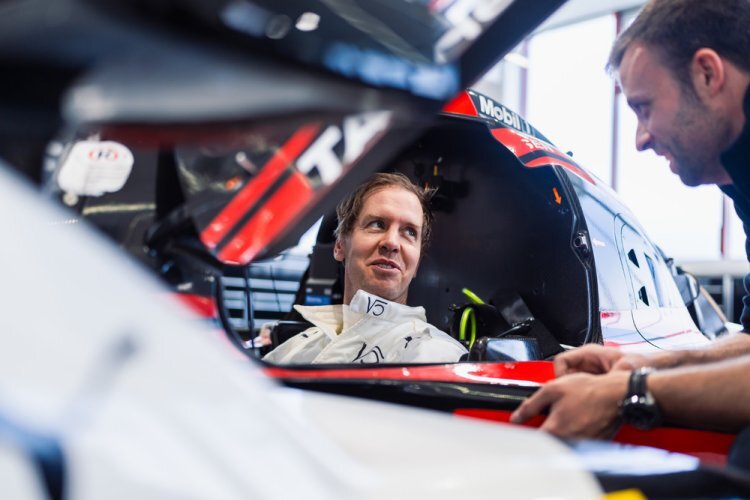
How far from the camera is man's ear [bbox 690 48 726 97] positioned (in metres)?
1.30

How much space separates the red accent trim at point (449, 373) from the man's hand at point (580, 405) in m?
0.15

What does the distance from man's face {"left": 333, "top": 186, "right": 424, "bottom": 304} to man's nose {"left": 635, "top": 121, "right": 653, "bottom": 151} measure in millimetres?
610

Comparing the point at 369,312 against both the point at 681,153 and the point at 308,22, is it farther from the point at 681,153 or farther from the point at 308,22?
the point at 308,22

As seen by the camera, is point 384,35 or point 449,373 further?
point 449,373

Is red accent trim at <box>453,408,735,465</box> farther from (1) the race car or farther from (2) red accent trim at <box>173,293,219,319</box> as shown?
(2) red accent trim at <box>173,293,219,319</box>

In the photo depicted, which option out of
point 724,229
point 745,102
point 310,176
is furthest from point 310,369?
point 724,229

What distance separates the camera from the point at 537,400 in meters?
1.05

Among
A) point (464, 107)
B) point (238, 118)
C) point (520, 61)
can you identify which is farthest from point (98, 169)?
point (520, 61)

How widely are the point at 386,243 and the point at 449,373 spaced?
691 millimetres

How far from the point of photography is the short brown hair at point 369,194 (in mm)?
1926

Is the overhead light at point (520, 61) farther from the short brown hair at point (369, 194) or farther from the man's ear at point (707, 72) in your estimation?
the man's ear at point (707, 72)

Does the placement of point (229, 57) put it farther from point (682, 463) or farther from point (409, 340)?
point (409, 340)

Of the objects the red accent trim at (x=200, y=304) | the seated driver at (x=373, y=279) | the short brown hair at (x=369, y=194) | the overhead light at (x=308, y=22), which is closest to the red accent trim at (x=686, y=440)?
the seated driver at (x=373, y=279)

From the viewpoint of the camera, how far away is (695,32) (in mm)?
1328
